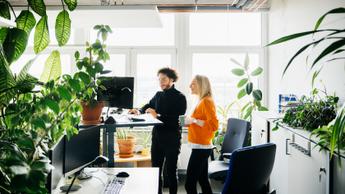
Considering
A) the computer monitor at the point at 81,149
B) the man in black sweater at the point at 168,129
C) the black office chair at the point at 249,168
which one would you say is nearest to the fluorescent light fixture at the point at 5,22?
the computer monitor at the point at 81,149

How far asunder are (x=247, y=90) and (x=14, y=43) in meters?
4.00

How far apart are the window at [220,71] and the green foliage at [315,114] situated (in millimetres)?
2508

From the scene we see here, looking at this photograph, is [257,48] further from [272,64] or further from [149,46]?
[149,46]

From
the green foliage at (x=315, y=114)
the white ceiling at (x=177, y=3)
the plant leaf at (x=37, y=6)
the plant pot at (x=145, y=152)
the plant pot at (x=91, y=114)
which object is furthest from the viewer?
the plant pot at (x=145, y=152)

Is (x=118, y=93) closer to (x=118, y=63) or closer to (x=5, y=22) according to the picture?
(x=5, y=22)

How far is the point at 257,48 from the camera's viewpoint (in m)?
5.29

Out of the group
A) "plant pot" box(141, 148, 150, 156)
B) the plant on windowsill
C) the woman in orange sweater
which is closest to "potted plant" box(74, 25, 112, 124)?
the plant on windowsill

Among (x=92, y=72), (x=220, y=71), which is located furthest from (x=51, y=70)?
(x=220, y=71)

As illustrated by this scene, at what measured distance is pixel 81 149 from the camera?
236 centimetres

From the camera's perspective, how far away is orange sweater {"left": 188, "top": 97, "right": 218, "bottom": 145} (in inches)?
145

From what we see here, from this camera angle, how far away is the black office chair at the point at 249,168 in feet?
7.34

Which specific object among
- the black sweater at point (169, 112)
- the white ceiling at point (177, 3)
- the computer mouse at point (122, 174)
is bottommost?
the computer mouse at point (122, 174)

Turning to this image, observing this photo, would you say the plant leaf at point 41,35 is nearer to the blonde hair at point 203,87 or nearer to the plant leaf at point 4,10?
the plant leaf at point 4,10

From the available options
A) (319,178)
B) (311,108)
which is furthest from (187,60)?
(319,178)
